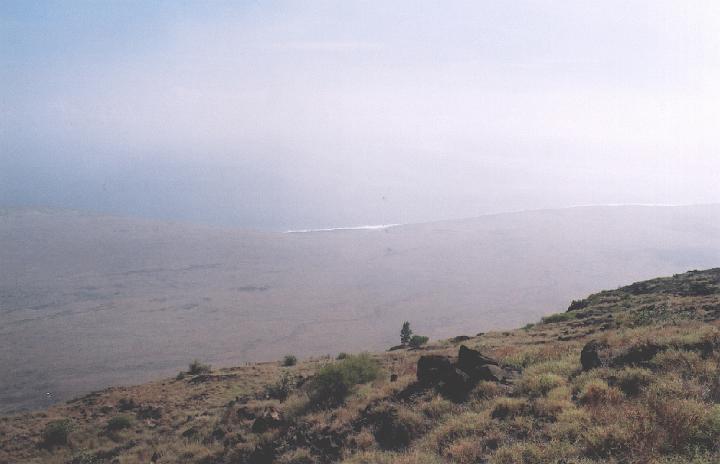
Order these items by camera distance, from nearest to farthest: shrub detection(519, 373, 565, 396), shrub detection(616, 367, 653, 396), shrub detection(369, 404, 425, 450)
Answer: shrub detection(616, 367, 653, 396), shrub detection(369, 404, 425, 450), shrub detection(519, 373, 565, 396)

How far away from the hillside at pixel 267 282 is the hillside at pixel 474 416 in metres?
40.8

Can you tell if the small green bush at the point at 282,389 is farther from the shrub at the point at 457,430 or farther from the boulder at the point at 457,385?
the shrub at the point at 457,430

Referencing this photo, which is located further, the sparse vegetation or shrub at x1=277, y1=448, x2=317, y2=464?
the sparse vegetation

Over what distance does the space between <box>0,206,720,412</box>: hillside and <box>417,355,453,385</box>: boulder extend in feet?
157

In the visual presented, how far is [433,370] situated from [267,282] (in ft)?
299

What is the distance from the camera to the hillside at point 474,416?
6051 mm

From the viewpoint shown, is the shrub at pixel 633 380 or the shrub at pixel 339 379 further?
the shrub at pixel 339 379

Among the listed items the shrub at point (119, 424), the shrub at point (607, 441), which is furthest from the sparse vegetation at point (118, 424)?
the shrub at point (607, 441)

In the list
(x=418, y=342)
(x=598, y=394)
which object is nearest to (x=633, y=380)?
(x=598, y=394)

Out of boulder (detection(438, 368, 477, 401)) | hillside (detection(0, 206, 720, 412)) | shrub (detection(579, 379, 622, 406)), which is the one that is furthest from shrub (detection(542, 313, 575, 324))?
hillside (detection(0, 206, 720, 412))

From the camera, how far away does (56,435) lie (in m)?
16.6

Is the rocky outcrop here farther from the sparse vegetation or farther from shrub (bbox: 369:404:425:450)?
the sparse vegetation

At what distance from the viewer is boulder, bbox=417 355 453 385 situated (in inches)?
403

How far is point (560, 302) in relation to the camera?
8469cm
